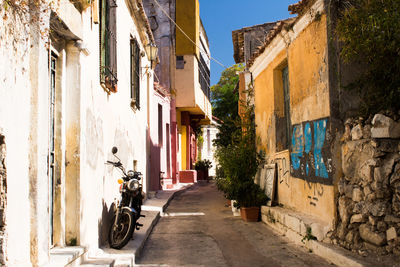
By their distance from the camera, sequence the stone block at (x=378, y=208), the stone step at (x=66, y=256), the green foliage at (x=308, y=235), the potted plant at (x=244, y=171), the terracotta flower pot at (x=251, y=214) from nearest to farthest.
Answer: the stone step at (x=66, y=256)
the stone block at (x=378, y=208)
the green foliage at (x=308, y=235)
the terracotta flower pot at (x=251, y=214)
the potted plant at (x=244, y=171)

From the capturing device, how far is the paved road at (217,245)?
242 inches

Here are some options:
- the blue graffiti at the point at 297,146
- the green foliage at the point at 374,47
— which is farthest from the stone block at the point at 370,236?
the blue graffiti at the point at 297,146

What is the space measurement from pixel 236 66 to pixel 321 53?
27.7 m

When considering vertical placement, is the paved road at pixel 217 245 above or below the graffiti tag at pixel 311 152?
below

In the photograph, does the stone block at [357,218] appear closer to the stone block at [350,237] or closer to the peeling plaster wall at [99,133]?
the stone block at [350,237]

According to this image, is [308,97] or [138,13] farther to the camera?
[138,13]

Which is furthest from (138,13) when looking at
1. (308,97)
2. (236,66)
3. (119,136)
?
(236,66)

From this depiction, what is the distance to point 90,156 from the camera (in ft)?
18.9

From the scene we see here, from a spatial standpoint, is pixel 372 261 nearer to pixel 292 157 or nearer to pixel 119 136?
pixel 292 157

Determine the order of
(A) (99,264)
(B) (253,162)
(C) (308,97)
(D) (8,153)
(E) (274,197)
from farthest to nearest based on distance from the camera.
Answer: (B) (253,162), (E) (274,197), (C) (308,97), (A) (99,264), (D) (8,153)

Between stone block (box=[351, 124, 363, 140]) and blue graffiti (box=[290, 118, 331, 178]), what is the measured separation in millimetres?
718

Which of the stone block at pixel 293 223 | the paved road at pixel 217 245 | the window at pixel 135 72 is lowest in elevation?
the paved road at pixel 217 245

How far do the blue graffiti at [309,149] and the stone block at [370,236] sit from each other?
3.97 ft

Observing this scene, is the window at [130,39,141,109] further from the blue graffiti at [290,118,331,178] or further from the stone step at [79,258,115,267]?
the stone step at [79,258,115,267]
